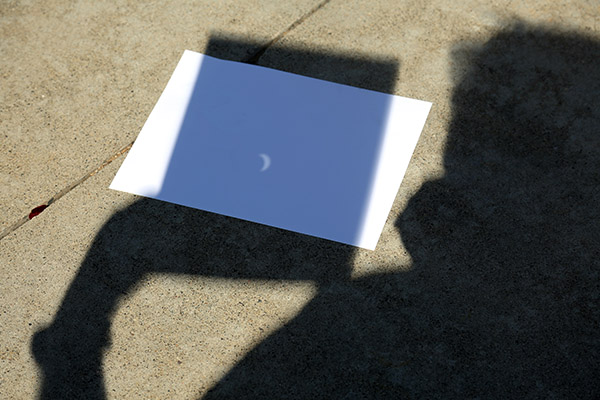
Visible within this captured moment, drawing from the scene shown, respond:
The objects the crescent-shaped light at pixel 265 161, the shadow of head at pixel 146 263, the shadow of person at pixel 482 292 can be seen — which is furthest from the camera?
the crescent-shaped light at pixel 265 161

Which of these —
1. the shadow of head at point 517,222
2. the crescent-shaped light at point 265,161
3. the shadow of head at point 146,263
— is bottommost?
the shadow of head at point 146,263

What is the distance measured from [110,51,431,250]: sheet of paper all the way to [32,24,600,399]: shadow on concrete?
97mm

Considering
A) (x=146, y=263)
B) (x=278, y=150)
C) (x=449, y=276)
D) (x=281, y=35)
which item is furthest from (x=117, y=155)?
(x=449, y=276)

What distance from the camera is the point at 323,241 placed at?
274 centimetres

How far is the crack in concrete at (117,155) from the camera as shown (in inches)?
113

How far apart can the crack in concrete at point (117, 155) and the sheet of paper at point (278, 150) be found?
0.05 meters

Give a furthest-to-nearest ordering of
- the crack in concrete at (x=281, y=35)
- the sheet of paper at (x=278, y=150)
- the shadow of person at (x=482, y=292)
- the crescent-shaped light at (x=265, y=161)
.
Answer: the crack in concrete at (x=281, y=35), the crescent-shaped light at (x=265, y=161), the sheet of paper at (x=278, y=150), the shadow of person at (x=482, y=292)

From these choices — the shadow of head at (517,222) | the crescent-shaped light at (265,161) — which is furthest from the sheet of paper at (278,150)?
the shadow of head at (517,222)

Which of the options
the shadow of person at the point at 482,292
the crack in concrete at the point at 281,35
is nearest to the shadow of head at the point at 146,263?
the shadow of person at the point at 482,292

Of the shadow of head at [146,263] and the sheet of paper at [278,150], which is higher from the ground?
the sheet of paper at [278,150]

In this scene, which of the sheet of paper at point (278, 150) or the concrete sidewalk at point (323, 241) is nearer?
the concrete sidewalk at point (323, 241)

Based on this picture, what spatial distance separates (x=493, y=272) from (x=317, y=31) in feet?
4.46

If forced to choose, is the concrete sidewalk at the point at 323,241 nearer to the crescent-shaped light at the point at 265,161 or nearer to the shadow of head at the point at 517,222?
the shadow of head at the point at 517,222

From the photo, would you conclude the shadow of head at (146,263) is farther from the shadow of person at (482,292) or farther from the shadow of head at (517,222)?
the shadow of head at (517,222)
